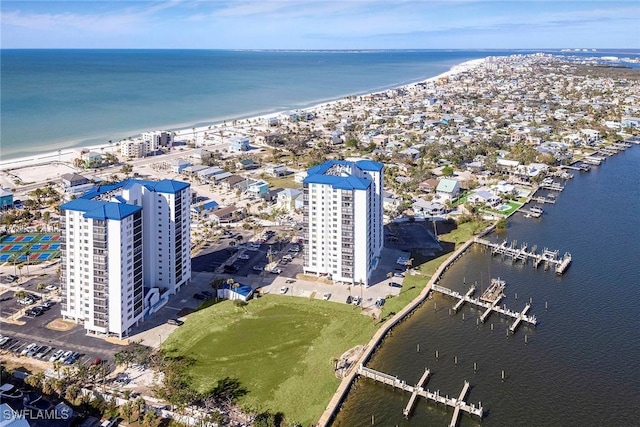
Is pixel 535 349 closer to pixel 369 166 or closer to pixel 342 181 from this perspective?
pixel 342 181

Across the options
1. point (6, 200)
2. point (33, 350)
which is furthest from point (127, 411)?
point (6, 200)

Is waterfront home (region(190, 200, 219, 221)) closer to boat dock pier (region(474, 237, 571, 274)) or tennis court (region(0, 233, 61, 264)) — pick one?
tennis court (region(0, 233, 61, 264))

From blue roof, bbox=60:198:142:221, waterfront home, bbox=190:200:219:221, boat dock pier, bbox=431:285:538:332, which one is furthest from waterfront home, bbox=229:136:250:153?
→ blue roof, bbox=60:198:142:221

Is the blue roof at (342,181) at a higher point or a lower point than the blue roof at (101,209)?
higher

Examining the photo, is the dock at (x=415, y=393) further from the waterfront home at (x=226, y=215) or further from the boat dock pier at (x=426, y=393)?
the waterfront home at (x=226, y=215)

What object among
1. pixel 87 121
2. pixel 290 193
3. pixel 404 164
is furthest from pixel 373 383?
pixel 87 121

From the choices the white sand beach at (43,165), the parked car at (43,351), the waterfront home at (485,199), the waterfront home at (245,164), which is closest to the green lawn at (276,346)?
the parked car at (43,351)
